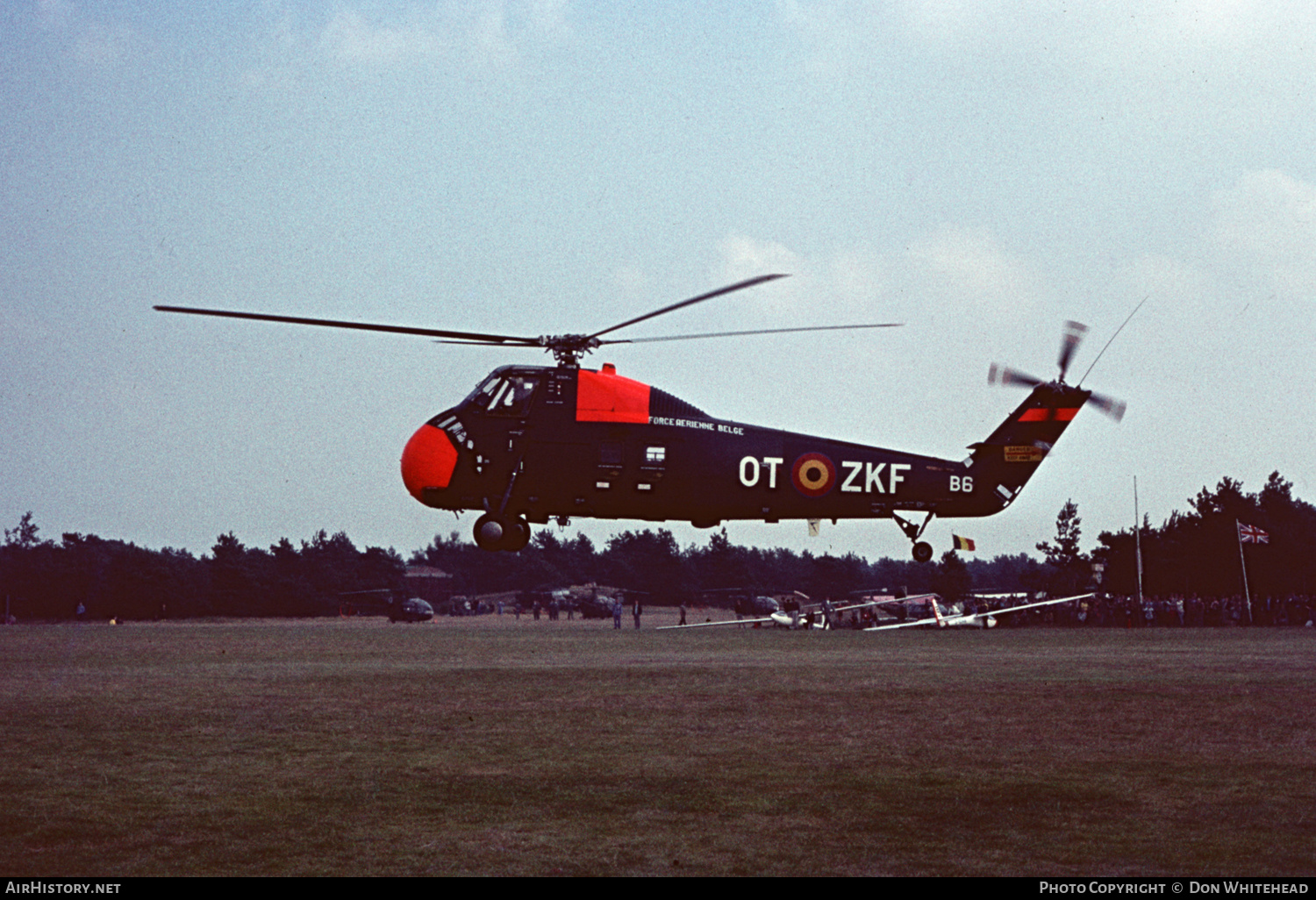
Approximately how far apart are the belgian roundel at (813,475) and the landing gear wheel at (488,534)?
7.18 meters

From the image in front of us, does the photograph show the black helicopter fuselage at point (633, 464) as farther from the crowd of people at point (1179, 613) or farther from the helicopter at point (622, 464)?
the crowd of people at point (1179, 613)

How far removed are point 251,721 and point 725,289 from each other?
2057cm

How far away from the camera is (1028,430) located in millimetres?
34750

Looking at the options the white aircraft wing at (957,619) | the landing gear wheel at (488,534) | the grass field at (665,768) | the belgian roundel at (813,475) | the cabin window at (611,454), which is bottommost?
the grass field at (665,768)

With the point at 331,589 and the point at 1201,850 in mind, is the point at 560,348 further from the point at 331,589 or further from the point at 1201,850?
the point at 331,589

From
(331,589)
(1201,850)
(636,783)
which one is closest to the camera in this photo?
(1201,850)

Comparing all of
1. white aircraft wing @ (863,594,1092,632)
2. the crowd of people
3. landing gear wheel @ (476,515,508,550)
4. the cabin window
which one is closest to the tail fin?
the cabin window

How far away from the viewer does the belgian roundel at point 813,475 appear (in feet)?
104

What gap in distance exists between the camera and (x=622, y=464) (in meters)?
30.5

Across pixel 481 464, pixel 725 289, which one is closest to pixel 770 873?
pixel 725 289

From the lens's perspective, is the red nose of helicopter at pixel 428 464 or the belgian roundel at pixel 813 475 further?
the belgian roundel at pixel 813 475

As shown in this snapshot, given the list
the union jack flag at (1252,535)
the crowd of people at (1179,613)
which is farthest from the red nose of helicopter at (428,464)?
the crowd of people at (1179,613)

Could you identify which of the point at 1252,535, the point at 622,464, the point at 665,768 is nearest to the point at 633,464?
the point at 622,464

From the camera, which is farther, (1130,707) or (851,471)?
(1130,707)
